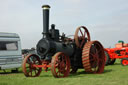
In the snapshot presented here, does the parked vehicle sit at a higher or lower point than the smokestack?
lower

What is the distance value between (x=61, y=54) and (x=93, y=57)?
8.20 feet

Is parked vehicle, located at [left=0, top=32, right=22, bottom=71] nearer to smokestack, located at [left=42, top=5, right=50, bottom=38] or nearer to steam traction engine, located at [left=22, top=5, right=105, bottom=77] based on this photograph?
steam traction engine, located at [left=22, top=5, right=105, bottom=77]

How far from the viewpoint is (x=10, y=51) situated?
1319 centimetres

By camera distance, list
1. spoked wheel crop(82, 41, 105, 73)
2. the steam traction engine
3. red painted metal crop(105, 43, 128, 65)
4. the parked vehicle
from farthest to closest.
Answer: red painted metal crop(105, 43, 128, 65) < the parked vehicle < spoked wheel crop(82, 41, 105, 73) < the steam traction engine

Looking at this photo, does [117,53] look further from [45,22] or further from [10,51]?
[45,22]

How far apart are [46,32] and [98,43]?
3447mm

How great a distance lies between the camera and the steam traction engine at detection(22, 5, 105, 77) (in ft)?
Result: 28.9

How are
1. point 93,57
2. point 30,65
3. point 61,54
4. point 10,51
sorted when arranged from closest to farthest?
point 61,54 < point 30,65 < point 93,57 < point 10,51

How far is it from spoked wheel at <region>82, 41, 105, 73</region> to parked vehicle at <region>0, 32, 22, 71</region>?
5339 mm

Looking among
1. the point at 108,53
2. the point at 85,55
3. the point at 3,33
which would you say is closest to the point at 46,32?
the point at 85,55

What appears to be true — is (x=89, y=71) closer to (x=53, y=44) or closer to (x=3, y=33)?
(x=53, y=44)

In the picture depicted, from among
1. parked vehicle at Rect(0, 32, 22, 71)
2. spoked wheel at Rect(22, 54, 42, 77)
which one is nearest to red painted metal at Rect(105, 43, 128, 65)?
parked vehicle at Rect(0, 32, 22, 71)

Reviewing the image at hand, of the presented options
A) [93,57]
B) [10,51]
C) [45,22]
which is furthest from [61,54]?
[10,51]

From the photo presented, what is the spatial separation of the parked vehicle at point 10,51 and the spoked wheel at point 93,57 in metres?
5.34
